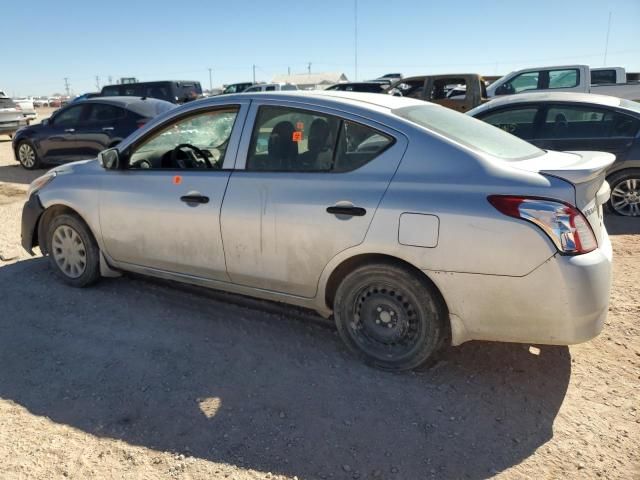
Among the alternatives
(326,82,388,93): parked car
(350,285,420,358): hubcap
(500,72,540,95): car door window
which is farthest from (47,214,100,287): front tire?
(326,82,388,93): parked car

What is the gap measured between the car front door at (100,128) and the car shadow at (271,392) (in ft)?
22.3

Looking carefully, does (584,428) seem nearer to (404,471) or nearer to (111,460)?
(404,471)

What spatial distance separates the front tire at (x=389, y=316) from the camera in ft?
10.00

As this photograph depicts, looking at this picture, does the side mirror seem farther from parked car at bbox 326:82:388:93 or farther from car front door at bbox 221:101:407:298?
parked car at bbox 326:82:388:93

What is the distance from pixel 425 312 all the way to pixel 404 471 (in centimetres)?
92

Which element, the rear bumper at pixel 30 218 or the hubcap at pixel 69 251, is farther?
the rear bumper at pixel 30 218

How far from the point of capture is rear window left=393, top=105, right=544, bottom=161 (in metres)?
3.12

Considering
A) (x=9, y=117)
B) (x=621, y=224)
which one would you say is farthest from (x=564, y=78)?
(x=9, y=117)

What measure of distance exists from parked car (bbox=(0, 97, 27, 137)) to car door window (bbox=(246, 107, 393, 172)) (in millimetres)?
15173

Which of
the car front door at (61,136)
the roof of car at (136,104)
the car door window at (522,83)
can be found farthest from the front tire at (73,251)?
the car door window at (522,83)

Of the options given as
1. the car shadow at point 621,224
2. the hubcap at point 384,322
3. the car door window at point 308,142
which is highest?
the car door window at point 308,142

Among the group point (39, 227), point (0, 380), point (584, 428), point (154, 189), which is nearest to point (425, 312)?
point (584, 428)

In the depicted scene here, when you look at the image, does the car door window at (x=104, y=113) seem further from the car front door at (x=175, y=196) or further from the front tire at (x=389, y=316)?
the front tire at (x=389, y=316)

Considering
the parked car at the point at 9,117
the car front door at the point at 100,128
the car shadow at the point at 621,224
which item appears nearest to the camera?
the car shadow at the point at 621,224
